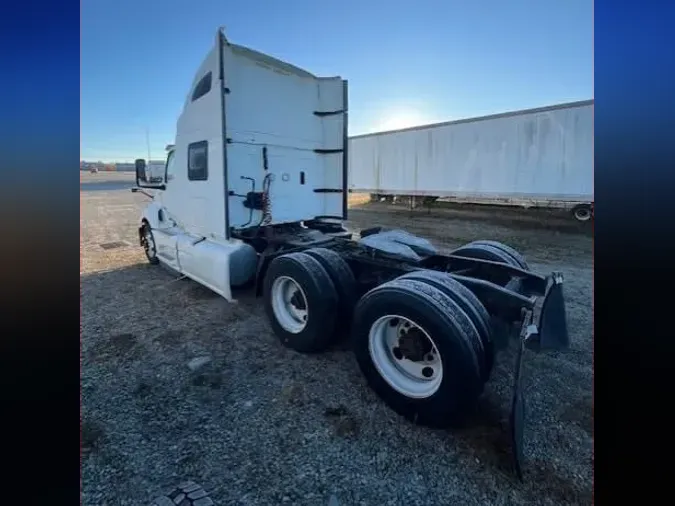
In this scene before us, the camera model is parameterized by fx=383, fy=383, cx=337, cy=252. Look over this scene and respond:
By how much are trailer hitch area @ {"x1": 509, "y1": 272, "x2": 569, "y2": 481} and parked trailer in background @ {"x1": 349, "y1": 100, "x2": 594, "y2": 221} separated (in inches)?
375

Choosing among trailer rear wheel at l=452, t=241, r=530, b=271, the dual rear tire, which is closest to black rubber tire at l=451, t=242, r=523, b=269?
trailer rear wheel at l=452, t=241, r=530, b=271

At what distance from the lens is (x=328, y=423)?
2805 mm

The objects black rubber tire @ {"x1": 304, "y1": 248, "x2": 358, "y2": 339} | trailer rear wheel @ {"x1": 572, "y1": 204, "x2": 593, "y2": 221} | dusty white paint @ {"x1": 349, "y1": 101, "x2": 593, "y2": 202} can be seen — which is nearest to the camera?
black rubber tire @ {"x1": 304, "y1": 248, "x2": 358, "y2": 339}

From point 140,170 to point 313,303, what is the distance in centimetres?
518

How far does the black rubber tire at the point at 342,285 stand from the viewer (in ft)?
12.5

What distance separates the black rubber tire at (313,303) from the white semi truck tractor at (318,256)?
1 cm

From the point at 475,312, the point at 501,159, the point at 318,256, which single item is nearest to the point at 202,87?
the point at 318,256

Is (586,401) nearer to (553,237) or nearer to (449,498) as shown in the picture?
(449,498)

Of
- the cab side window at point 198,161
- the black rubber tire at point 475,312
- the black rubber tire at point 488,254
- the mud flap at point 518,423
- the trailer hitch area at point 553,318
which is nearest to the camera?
the mud flap at point 518,423

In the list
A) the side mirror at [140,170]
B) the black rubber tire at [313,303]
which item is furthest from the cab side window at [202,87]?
the black rubber tire at [313,303]

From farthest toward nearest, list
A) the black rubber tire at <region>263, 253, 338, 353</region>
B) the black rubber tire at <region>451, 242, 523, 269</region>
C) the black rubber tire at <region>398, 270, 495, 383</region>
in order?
the black rubber tire at <region>451, 242, 523, 269</region> → the black rubber tire at <region>263, 253, 338, 353</region> → the black rubber tire at <region>398, 270, 495, 383</region>

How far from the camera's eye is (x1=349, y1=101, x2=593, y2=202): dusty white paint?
38.2 ft

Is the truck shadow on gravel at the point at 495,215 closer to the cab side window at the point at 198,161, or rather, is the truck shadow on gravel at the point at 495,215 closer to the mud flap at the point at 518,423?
the cab side window at the point at 198,161

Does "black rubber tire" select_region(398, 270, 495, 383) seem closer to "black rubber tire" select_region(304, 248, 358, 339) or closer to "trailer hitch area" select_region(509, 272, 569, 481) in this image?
"trailer hitch area" select_region(509, 272, 569, 481)
